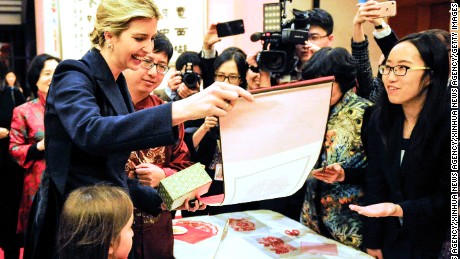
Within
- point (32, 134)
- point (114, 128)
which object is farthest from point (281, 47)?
point (32, 134)

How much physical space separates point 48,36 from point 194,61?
2405mm

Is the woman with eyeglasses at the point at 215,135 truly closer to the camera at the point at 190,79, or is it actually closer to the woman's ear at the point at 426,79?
the camera at the point at 190,79

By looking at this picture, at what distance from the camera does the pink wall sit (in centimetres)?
373

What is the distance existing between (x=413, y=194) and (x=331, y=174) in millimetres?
275

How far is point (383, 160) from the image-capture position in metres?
1.56

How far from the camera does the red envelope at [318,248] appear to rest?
1.52 metres

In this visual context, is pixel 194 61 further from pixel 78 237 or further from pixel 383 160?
pixel 78 237

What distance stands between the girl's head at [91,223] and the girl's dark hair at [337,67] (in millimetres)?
986

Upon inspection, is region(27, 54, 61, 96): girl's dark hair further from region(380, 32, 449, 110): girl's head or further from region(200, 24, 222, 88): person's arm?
region(380, 32, 449, 110): girl's head

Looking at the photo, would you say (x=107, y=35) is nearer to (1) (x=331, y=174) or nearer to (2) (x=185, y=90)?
(1) (x=331, y=174)

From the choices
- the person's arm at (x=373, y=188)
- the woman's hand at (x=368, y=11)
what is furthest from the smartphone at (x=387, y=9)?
the person's arm at (x=373, y=188)

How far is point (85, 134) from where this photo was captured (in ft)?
3.03

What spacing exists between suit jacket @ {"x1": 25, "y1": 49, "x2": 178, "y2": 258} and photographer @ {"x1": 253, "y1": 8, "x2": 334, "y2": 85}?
3.29 feet

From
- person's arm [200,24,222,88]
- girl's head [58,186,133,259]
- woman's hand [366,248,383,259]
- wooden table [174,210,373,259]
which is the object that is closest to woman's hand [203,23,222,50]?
person's arm [200,24,222,88]
